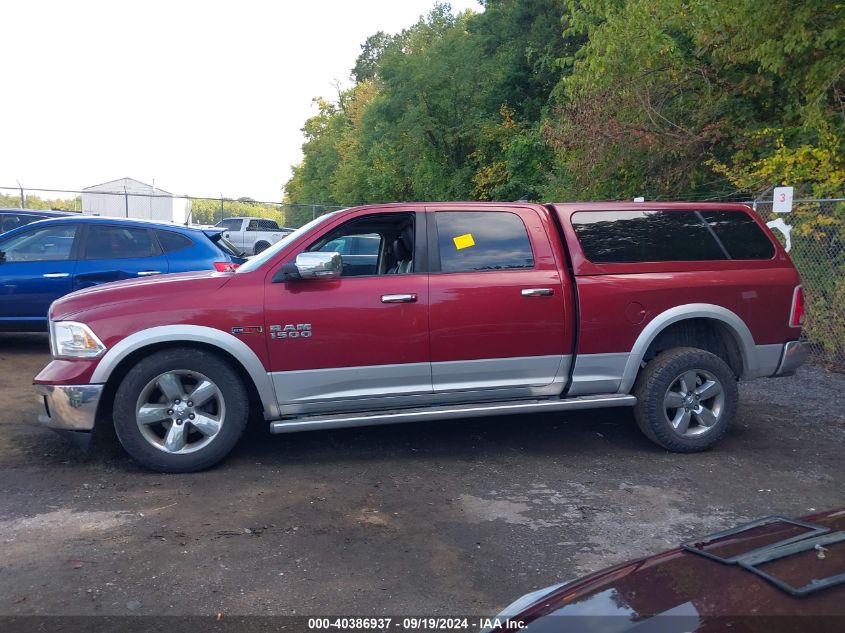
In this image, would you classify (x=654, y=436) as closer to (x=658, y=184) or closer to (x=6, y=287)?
(x=6, y=287)

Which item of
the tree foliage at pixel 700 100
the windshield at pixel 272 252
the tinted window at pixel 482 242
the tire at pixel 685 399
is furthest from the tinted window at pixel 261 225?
the tire at pixel 685 399

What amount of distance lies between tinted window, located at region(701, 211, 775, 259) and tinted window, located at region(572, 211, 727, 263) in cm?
8

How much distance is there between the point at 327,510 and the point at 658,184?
11172 mm

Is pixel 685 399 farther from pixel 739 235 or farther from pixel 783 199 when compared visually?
pixel 783 199

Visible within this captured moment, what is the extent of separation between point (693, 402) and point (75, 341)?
463cm

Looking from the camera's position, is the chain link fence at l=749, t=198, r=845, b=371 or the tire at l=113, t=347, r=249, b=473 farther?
the chain link fence at l=749, t=198, r=845, b=371

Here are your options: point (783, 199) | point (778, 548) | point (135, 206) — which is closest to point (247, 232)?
point (135, 206)

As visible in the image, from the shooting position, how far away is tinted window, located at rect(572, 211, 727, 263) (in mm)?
5992

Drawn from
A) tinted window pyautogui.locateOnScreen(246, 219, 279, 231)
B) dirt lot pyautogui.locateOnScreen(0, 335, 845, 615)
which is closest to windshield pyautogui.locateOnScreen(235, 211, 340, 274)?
dirt lot pyautogui.locateOnScreen(0, 335, 845, 615)

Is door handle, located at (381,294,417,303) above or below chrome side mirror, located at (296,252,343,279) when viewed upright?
below

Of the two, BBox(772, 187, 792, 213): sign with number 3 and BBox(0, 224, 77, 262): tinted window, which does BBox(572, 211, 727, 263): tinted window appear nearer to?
BBox(772, 187, 792, 213): sign with number 3

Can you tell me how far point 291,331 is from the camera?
17.6ft

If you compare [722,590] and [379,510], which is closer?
[722,590]

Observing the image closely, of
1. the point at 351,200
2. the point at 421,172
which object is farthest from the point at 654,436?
the point at 351,200
